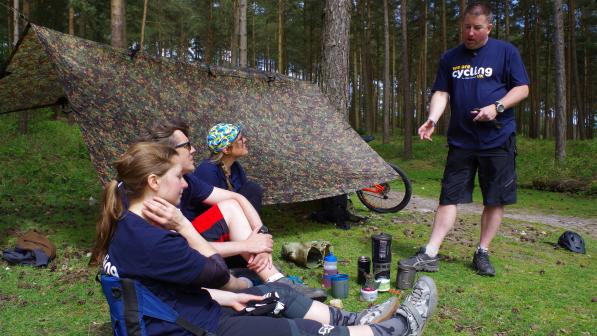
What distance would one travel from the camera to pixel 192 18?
21.5m

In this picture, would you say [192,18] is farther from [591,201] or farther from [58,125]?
[591,201]

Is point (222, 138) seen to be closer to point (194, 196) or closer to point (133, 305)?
point (194, 196)

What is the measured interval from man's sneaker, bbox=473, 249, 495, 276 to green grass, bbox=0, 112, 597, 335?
8 cm

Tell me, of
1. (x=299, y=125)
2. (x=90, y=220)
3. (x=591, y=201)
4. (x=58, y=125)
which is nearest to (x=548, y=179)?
(x=591, y=201)

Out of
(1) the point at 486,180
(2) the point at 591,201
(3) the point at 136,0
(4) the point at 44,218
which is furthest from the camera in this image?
(3) the point at 136,0

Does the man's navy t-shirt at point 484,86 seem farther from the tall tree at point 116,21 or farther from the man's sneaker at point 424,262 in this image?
the tall tree at point 116,21

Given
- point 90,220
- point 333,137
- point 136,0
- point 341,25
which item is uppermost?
point 136,0

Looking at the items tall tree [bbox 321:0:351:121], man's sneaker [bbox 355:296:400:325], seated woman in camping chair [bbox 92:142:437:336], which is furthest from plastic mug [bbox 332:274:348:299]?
tall tree [bbox 321:0:351:121]

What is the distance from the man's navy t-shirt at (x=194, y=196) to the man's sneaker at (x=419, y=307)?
5.06ft

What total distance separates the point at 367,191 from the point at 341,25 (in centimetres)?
242

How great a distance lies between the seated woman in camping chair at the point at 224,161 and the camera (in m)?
3.61

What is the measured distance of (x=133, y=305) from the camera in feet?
5.67

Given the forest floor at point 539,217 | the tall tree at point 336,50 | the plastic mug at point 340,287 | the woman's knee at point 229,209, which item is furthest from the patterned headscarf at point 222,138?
the forest floor at point 539,217

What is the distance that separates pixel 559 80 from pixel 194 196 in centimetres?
1197
